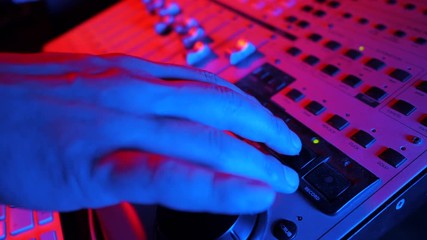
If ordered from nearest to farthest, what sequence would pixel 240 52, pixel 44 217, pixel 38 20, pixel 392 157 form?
pixel 392 157, pixel 44 217, pixel 240 52, pixel 38 20

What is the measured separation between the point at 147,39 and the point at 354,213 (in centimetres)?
56

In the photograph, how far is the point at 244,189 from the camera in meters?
0.35

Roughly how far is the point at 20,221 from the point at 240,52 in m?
0.43

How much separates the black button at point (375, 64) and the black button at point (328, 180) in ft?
0.60

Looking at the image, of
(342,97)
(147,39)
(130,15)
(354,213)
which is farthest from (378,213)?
(130,15)

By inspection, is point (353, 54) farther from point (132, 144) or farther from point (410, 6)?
point (132, 144)

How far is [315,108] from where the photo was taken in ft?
1.76

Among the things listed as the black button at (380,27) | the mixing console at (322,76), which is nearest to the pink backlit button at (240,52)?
the mixing console at (322,76)

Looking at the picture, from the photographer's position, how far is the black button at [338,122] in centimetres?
50

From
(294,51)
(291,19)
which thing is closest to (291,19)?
(291,19)

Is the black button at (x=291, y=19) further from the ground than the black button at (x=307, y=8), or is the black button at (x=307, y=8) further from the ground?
the black button at (x=307, y=8)

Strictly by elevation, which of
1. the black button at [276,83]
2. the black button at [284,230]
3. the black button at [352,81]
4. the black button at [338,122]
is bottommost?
the black button at [284,230]

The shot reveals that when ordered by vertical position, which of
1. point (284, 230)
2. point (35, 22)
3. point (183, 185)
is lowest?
point (35, 22)

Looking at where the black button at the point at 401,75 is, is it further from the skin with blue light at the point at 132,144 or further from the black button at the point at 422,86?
the skin with blue light at the point at 132,144
